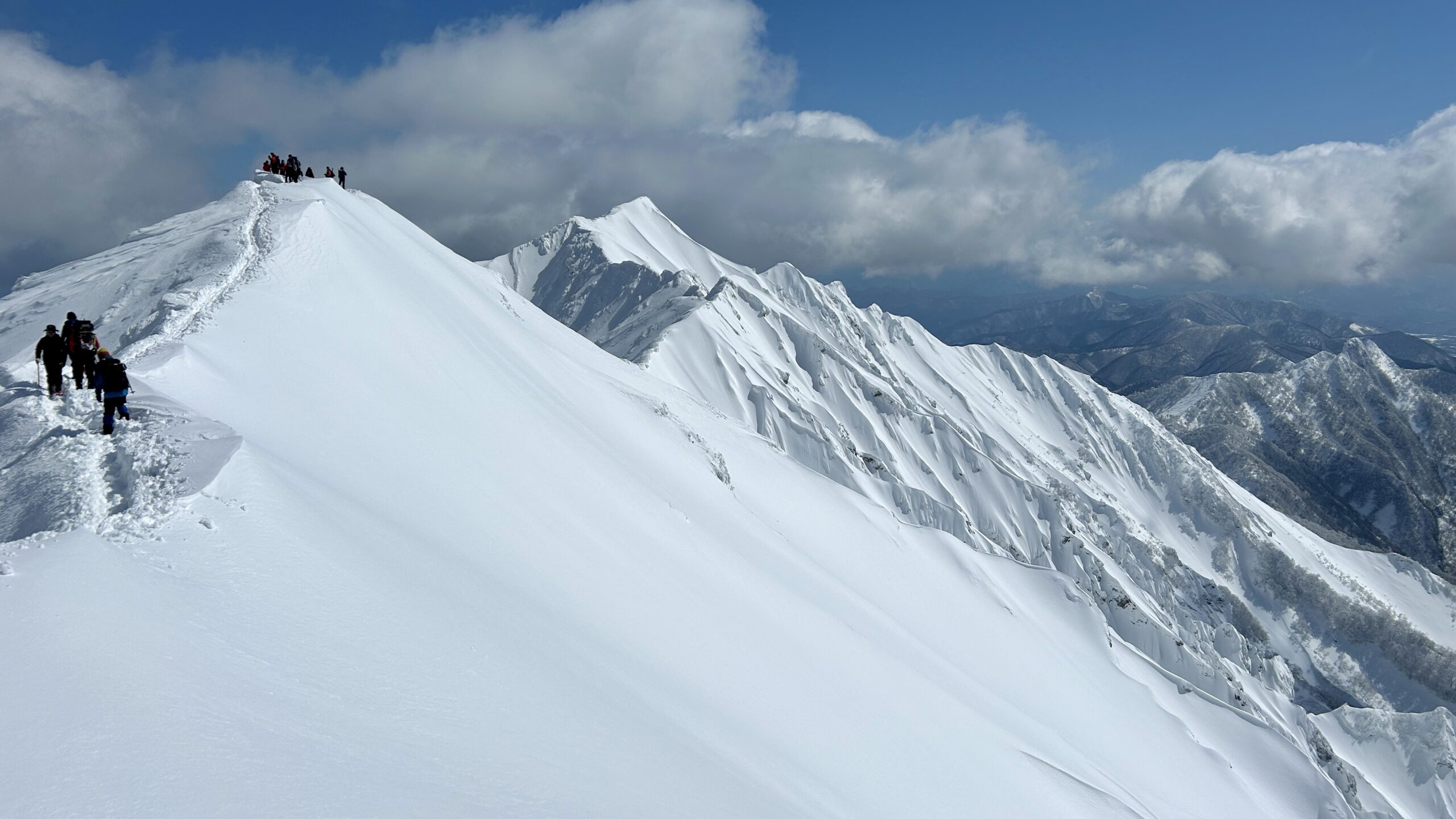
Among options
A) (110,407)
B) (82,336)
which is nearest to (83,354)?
(82,336)

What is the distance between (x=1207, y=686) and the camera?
92.1 m

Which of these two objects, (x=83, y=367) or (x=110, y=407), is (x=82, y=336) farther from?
(x=110, y=407)

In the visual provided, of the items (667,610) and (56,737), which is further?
(667,610)

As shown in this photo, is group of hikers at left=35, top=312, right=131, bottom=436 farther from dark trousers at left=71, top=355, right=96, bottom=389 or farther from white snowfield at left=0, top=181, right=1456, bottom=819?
white snowfield at left=0, top=181, right=1456, bottom=819

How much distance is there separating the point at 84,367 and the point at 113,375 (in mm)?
3066

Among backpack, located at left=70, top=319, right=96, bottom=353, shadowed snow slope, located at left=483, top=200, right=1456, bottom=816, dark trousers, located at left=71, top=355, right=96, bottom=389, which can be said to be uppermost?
shadowed snow slope, located at left=483, top=200, right=1456, bottom=816

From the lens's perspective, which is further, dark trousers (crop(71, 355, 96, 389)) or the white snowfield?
dark trousers (crop(71, 355, 96, 389))

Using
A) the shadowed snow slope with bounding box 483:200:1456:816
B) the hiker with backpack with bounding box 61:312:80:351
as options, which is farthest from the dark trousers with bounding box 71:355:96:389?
the shadowed snow slope with bounding box 483:200:1456:816

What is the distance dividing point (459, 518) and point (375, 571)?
536cm

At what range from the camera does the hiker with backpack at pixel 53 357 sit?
15.9m

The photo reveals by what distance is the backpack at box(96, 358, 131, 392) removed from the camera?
14445 mm

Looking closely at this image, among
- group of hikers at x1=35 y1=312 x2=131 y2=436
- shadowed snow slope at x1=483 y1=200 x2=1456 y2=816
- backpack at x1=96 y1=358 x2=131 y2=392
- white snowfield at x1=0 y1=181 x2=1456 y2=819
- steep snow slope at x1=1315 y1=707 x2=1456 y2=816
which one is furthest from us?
shadowed snow slope at x1=483 y1=200 x2=1456 y2=816

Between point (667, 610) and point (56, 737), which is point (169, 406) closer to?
point (56, 737)

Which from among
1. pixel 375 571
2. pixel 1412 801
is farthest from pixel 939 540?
pixel 1412 801
